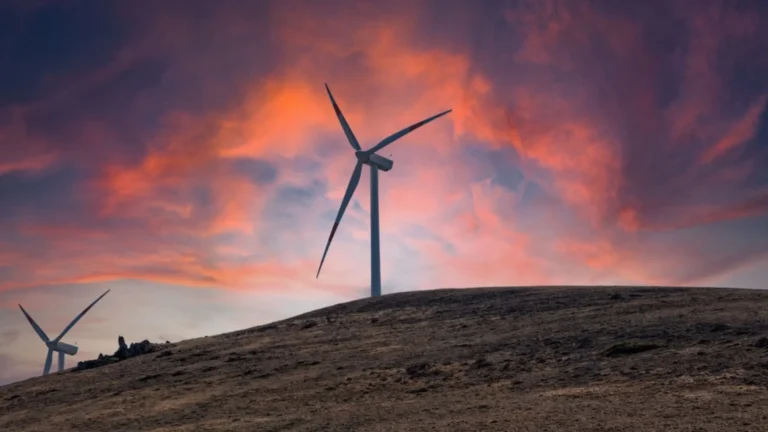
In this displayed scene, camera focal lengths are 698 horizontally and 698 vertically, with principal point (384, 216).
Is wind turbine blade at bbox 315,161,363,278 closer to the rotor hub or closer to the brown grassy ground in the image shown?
the rotor hub

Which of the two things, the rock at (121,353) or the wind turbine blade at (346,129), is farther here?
the wind turbine blade at (346,129)

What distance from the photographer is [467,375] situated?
30.1 meters

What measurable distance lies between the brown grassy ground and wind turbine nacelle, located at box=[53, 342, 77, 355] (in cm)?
5966

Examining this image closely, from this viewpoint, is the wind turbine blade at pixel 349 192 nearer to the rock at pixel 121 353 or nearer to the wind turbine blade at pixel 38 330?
the rock at pixel 121 353

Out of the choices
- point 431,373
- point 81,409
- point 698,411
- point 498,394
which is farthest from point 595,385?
point 81,409

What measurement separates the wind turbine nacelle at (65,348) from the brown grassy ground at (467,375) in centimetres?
5966

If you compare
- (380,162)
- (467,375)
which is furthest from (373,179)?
(467,375)

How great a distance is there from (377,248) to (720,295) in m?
37.9

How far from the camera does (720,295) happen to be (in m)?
42.3

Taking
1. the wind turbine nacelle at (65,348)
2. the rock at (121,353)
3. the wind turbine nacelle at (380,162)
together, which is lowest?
the rock at (121,353)

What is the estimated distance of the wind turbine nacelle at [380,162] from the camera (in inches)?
3014

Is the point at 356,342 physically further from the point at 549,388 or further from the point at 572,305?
the point at 549,388

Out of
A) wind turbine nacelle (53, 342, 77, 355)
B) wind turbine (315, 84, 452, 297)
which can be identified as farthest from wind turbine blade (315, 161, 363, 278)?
wind turbine nacelle (53, 342, 77, 355)

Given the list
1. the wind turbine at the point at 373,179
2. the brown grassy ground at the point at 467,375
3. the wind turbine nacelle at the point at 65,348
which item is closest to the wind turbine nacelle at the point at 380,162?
the wind turbine at the point at 373,179
